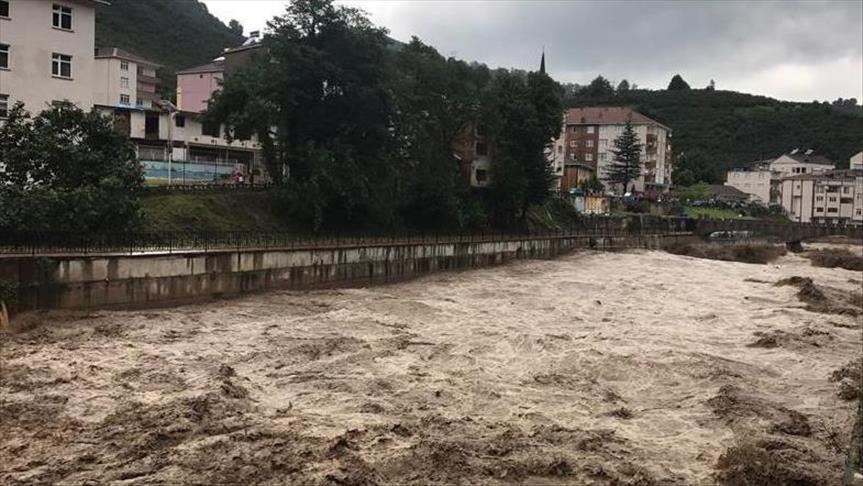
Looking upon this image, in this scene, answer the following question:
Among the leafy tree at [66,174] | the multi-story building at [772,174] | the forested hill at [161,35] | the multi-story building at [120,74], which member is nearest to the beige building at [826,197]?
the multi-story building at [772,174]

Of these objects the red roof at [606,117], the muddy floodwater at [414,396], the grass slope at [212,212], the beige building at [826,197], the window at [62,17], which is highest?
the red roof at [606,117]

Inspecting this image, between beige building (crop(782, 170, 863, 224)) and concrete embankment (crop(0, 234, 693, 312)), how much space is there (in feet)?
347

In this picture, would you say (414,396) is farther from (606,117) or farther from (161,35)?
(161,35)

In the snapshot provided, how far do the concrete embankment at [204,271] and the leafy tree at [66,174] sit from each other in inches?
115

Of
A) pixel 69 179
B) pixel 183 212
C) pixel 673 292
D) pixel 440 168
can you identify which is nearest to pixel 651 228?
pixel 440 168

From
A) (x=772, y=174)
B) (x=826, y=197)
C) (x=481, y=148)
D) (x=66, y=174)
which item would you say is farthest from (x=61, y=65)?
(x=772, y=174)

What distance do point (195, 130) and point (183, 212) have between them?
26.3 meters

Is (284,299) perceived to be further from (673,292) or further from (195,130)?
(195,130)

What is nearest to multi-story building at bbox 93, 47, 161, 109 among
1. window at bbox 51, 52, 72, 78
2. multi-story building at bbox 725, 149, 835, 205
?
window at bbox 51, 52, 72, 78

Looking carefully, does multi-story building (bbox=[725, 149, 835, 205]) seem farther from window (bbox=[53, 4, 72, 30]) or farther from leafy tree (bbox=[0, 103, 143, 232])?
leafy tree (bbox=[0, 103, 143, 232])

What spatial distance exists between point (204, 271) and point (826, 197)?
132m

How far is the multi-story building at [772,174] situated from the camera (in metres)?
143

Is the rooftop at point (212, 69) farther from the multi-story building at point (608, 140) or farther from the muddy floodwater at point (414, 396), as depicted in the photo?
the multi-story building at point (608, 140)

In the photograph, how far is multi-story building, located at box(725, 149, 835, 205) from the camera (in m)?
→ 143
